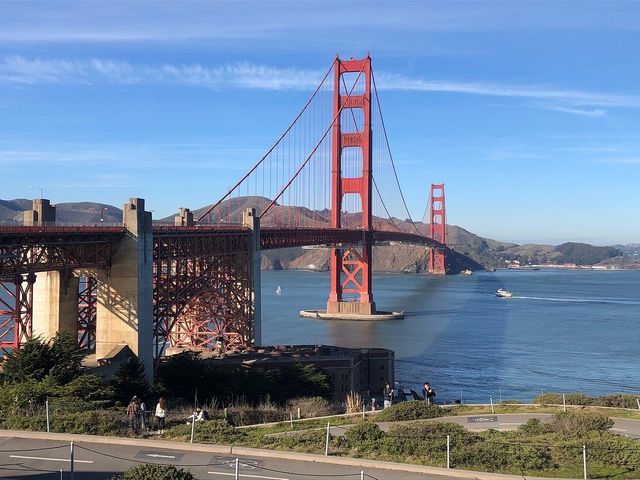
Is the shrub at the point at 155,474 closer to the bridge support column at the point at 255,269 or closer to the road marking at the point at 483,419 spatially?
the road marking at the point at 483,419

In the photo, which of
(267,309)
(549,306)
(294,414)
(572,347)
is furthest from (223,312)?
(549,306)

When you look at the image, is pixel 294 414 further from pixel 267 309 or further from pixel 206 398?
pixel 267 309

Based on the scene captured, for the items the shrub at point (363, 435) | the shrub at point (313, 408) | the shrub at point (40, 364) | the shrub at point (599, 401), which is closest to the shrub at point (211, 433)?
the shrub at point (363, 435)

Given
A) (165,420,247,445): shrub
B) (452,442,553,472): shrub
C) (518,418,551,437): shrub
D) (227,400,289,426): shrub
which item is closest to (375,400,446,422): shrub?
(227,400,289,426): shrub

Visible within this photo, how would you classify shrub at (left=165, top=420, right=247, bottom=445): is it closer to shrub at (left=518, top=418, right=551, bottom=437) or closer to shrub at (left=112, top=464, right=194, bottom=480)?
shrub at (left=112, top=464, right=194, bottom=480)

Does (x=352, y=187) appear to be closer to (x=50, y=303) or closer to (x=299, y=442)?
(x=50, y=303)

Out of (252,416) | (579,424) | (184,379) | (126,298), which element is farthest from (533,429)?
(126,298)
